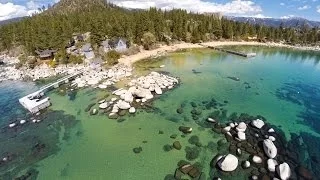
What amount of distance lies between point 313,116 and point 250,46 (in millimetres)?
61134

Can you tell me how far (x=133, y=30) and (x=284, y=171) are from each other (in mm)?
62066

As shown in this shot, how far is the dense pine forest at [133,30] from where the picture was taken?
66688 millimetres

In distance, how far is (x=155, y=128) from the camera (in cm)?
3034

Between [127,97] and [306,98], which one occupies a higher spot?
[306,98]

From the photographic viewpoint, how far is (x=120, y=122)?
3181 centimetres

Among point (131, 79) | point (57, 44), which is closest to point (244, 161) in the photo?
point (131, 79)

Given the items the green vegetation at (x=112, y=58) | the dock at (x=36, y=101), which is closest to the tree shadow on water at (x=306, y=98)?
the green vegetation at (x=112, y=58)

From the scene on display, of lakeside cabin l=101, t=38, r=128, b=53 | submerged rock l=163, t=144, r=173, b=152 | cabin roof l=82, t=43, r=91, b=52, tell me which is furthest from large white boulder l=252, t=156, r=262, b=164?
lakeside cabin l=101, t=38, r=128, b=53

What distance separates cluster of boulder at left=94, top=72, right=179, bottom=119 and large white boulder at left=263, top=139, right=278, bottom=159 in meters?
17.3

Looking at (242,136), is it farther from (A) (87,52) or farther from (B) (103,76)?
(A) (87,52)

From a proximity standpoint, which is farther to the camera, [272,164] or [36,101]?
[36,101]

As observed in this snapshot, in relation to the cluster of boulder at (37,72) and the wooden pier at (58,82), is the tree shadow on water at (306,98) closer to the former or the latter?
the wooden pier at (58,82)

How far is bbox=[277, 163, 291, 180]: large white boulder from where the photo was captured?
2075cm

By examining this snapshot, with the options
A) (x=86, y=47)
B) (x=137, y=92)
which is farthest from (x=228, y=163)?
(x=86, y=47)
